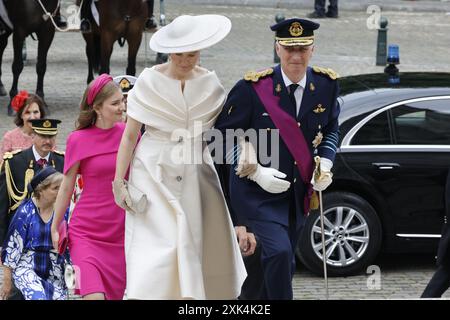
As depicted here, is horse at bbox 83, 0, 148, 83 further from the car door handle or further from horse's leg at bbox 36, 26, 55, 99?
the car door handle

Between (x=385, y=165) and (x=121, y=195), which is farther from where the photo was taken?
(x=385, y=165)

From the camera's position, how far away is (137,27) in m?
17.5

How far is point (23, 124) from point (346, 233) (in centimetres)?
285

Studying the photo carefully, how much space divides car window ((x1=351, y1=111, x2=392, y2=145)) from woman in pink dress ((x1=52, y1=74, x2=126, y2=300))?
3525 mm

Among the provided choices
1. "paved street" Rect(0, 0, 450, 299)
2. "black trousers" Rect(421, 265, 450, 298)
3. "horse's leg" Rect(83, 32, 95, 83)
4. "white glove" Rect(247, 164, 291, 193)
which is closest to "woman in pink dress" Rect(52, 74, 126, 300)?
"white glove" Rect(247, 164, 291, 193)

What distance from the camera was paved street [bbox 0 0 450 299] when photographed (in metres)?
10.4

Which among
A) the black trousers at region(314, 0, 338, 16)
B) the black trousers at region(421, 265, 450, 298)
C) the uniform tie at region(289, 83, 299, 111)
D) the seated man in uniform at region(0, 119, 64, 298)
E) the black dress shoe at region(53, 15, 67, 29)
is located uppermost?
the uniform tie at region(289, 83, 299, 111)

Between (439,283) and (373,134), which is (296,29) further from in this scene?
(373,134)

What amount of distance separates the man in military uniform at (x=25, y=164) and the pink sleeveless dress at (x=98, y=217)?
3.83 ft

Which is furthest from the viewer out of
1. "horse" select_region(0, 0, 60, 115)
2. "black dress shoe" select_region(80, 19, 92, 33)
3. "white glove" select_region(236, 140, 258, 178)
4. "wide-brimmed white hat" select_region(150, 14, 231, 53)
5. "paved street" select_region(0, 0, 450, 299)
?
"black dress shoe" select_region(80, 19, 92, 33)

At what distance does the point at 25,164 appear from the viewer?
28.3 feet

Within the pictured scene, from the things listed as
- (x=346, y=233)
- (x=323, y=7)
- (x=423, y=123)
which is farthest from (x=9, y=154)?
(x=323, y=7)

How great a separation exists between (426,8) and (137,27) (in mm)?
15276
